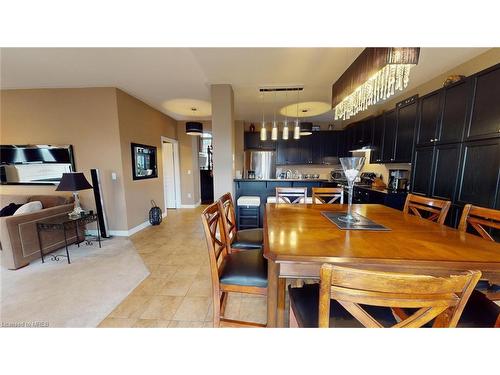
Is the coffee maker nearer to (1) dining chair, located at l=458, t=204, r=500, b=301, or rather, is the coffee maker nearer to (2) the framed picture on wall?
(1) dining chair, located at l=458, t=204, r=500, b=301

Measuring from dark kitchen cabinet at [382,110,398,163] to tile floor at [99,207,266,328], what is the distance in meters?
3.19

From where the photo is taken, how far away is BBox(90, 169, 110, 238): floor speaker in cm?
327

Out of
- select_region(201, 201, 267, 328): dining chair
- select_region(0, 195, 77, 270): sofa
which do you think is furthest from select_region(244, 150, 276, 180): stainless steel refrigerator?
select_region(201, 201, 267, 328): dining chair

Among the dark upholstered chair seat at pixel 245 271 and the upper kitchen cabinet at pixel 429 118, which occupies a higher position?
the upper kitchen cabinet at pixel 429 118

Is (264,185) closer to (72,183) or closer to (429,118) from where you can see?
(429,118)

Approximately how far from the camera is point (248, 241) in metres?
1.81

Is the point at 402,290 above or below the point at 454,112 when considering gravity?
below

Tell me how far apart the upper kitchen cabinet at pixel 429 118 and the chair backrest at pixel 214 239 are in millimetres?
2763

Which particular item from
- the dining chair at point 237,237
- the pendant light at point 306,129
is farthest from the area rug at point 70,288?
the pendant light at point 306,129

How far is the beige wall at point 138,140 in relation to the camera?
347 centimetres

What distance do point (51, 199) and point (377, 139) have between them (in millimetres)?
5850

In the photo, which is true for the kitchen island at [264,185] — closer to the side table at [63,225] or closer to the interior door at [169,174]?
the side table at [63,225]

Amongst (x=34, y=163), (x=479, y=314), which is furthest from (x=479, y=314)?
(x=34, y=163)
